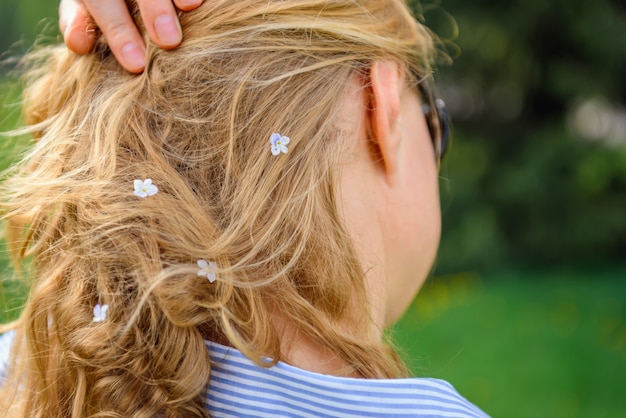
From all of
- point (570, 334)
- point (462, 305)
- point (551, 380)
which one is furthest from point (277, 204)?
point (462, 305)

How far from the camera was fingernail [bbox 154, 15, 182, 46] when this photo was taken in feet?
4.85

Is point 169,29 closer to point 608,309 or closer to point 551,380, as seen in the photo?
point 551,380

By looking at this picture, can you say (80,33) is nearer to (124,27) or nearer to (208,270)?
(124,27)

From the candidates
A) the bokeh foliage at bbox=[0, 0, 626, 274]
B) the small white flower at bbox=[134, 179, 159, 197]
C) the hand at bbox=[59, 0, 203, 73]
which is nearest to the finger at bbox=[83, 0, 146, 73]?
the hand at bbox=[59, 0, 203, 73]

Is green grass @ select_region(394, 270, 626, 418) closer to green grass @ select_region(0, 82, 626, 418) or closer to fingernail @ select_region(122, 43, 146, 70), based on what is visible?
green grass @ select_region(0, 82, 626, 418)

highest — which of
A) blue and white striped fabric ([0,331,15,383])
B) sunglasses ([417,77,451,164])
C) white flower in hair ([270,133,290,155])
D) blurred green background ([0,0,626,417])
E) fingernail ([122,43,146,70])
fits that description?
fingernail ([122,43,146,70])

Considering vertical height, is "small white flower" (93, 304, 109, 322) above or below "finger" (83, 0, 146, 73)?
below

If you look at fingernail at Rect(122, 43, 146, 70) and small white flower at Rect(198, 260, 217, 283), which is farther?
fingernail at Rect(122, 43, 146, 70)

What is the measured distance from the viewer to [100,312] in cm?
139

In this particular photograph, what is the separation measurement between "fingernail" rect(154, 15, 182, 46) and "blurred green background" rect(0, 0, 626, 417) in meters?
4.15

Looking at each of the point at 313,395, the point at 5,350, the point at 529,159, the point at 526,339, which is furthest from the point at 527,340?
the point at 313,395

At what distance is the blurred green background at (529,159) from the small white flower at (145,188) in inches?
163

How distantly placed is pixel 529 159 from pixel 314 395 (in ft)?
17.8

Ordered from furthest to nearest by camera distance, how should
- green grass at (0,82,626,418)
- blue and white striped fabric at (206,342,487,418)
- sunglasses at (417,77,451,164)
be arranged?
green grass at (0,82,626,418), sunglasses at (417,77,451,164), blue and white striped fabric at (206,342,487,418)
